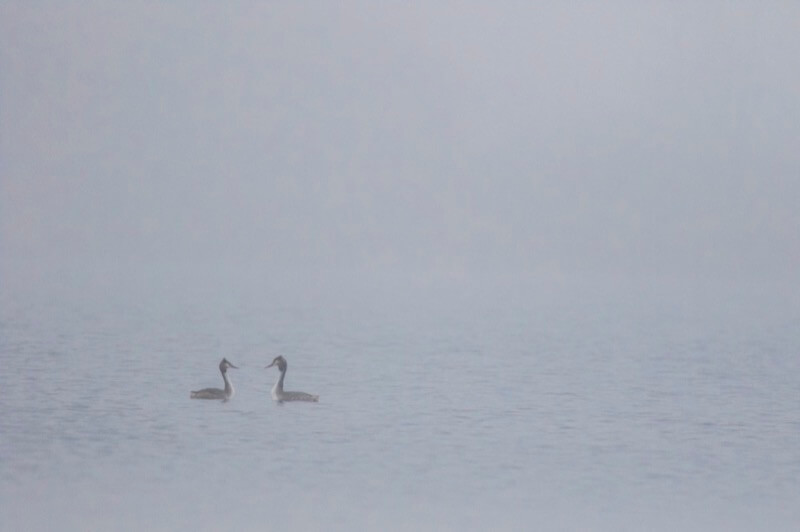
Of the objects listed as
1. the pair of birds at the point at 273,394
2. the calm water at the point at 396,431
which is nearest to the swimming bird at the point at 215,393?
the pair of birds at the point at 273,394

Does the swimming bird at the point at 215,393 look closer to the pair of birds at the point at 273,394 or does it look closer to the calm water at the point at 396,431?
the pair of birds at the point at 273,394

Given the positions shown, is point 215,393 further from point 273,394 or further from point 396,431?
point 396,431

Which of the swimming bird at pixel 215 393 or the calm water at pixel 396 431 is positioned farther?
the swimming bird at pixel 215 393

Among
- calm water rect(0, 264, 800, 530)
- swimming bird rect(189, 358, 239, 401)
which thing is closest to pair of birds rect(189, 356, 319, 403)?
swimming bird rect(189, 358, 239, 401)

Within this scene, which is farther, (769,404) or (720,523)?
(769,404)

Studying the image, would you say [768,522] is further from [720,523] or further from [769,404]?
[769,404]

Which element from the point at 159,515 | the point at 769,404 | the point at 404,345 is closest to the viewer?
the point at 159,515

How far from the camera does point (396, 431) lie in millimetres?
18422

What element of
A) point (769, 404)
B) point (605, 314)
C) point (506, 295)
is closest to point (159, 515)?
point (769, 404)

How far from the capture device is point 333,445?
1720 cm

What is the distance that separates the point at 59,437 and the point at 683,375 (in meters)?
12.7

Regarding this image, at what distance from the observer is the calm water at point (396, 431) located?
14.1 m

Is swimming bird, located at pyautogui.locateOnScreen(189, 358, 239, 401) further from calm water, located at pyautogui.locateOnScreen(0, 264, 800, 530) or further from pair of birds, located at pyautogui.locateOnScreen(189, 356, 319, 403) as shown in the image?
calm water, located at pyautogui.locateOnScreen(0, 264, 800, 530)

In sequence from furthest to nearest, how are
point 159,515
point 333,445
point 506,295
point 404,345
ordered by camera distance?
1. point 506,295
2. point 404,345
3. point 333,445
4. point 159,515
